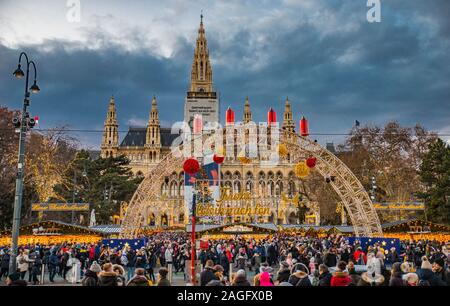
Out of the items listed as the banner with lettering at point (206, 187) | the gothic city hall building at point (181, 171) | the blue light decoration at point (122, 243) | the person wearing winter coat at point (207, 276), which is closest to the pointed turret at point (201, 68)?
the gothic city hall building at point (181, 171)

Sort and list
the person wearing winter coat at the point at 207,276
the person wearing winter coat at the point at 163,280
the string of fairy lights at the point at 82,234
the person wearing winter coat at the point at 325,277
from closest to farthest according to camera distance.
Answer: the person wearing winter coat at the point at 163,280 → the person wearing winter coat at the point at 325,277 → the person wearing winter coat at the point at 207,276 → the string of fairy lights at the point at 82,234

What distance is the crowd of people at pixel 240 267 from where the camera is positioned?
738 centimetres

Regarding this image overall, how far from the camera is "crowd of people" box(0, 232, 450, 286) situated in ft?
24.2

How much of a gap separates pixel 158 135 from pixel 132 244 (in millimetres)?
70921

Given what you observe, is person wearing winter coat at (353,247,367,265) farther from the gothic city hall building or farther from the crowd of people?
the gothic city hall building

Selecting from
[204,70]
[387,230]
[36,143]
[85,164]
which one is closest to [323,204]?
[387,230]

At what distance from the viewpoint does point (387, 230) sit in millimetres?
29141

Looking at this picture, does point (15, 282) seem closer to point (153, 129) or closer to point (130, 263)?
point (130, 263)

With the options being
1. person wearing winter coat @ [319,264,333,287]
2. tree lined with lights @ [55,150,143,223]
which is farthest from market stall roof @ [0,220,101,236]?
person wearing winter coat @ [319,264,333,287]

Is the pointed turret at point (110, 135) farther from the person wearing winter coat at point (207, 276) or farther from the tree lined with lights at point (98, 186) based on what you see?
the person wearing winter coat at point (207, 276)

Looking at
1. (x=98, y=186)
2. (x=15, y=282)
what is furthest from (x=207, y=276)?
(x=98, y=186)

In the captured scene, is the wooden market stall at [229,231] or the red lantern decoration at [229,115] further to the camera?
the wooden market stall at [229,231]

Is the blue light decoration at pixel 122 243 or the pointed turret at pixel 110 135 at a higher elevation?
the pointed turret at pixel 110 135
